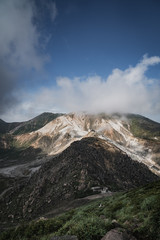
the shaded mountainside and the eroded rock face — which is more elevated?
the eroded rock face

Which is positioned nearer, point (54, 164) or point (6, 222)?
point (6, 222)

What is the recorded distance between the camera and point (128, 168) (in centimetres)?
10300

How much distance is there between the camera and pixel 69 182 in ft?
228

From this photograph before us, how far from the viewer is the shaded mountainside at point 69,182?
208ft

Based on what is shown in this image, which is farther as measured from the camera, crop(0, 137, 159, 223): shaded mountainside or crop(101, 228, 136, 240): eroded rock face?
crop(0, 137, 159, 223): shaded mountainside

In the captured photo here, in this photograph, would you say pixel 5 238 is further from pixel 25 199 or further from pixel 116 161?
pixel 116 161

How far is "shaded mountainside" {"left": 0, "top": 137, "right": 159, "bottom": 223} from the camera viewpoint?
6334 cm

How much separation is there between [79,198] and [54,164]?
4286 centimetres

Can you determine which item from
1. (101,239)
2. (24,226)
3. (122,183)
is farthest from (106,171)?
(101,239)

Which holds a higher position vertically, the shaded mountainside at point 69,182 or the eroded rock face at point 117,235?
the eroded rock face at point 117,235

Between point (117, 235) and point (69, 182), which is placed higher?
point (117, 235)

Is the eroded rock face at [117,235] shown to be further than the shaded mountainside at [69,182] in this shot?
No

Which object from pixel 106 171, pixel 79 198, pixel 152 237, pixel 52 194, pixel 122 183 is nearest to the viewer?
pixel 152 237

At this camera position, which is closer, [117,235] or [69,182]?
[117,235]
